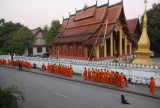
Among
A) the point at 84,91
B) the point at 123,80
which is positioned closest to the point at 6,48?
the point at 84,91

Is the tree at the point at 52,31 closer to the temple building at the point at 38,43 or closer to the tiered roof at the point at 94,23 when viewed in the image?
the temple building at the point at 38,43

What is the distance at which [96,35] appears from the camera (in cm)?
1767

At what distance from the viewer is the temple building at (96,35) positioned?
17.0 meters

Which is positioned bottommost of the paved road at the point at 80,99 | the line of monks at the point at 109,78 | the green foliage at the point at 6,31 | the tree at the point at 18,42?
the paved road at the point at 80,99

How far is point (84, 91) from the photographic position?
8680 millimetres

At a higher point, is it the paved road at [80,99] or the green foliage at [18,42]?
the green foliage at [18,42]

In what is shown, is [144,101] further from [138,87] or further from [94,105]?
[94,105]

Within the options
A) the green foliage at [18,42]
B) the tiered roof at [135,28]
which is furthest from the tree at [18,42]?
the tiered roof at [135,28]

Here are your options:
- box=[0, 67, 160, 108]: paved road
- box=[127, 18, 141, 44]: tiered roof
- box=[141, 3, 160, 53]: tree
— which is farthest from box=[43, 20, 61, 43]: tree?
box=[0, 67, 160, 108]: paved road

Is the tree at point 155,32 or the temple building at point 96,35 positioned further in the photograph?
the tree at point 155,32

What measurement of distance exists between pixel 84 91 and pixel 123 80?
2.91 metres

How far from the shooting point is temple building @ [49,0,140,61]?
55.8 feet

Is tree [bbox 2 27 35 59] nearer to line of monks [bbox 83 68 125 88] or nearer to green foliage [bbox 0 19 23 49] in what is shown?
green foliage [bbox 0 19 23 49]

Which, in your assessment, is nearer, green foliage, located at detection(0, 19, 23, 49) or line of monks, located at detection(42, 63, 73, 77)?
line of monks, located at detection(42, 63, 73, 77)
